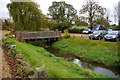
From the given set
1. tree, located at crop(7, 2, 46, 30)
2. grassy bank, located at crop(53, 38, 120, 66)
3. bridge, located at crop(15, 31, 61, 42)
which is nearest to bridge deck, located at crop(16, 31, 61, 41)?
bridge, located at crop(15, 31, 61, 42)

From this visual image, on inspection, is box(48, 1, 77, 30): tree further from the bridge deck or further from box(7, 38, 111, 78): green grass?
box(7, 38, 111, 78): green grass

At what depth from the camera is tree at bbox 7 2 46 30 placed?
22906mm

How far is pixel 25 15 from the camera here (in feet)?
77.0

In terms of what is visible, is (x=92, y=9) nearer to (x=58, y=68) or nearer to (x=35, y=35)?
(x=35, y=35)

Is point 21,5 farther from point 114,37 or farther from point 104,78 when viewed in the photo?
point 104,78

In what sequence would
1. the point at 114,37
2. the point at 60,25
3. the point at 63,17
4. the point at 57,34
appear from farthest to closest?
1. the point at 63,17
2. the point at 60,25
3. the point at 57,34
4. the point at 114,37

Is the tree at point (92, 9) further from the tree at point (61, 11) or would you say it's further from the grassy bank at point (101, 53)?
the grassy bank at point (101, 53)

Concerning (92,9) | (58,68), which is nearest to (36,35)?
(58,68)

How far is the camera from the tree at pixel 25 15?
2291 cm

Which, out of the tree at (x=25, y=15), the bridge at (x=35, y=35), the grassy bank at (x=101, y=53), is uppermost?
the tree at (x=25, y=15)

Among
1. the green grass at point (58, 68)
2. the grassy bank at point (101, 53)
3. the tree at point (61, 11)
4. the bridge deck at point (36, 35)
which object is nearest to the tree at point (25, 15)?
the bridge deck at point (36, 35)

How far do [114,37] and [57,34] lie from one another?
9139mm

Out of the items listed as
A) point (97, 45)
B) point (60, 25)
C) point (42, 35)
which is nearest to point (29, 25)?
point (42, 35)

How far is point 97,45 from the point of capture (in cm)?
1580
